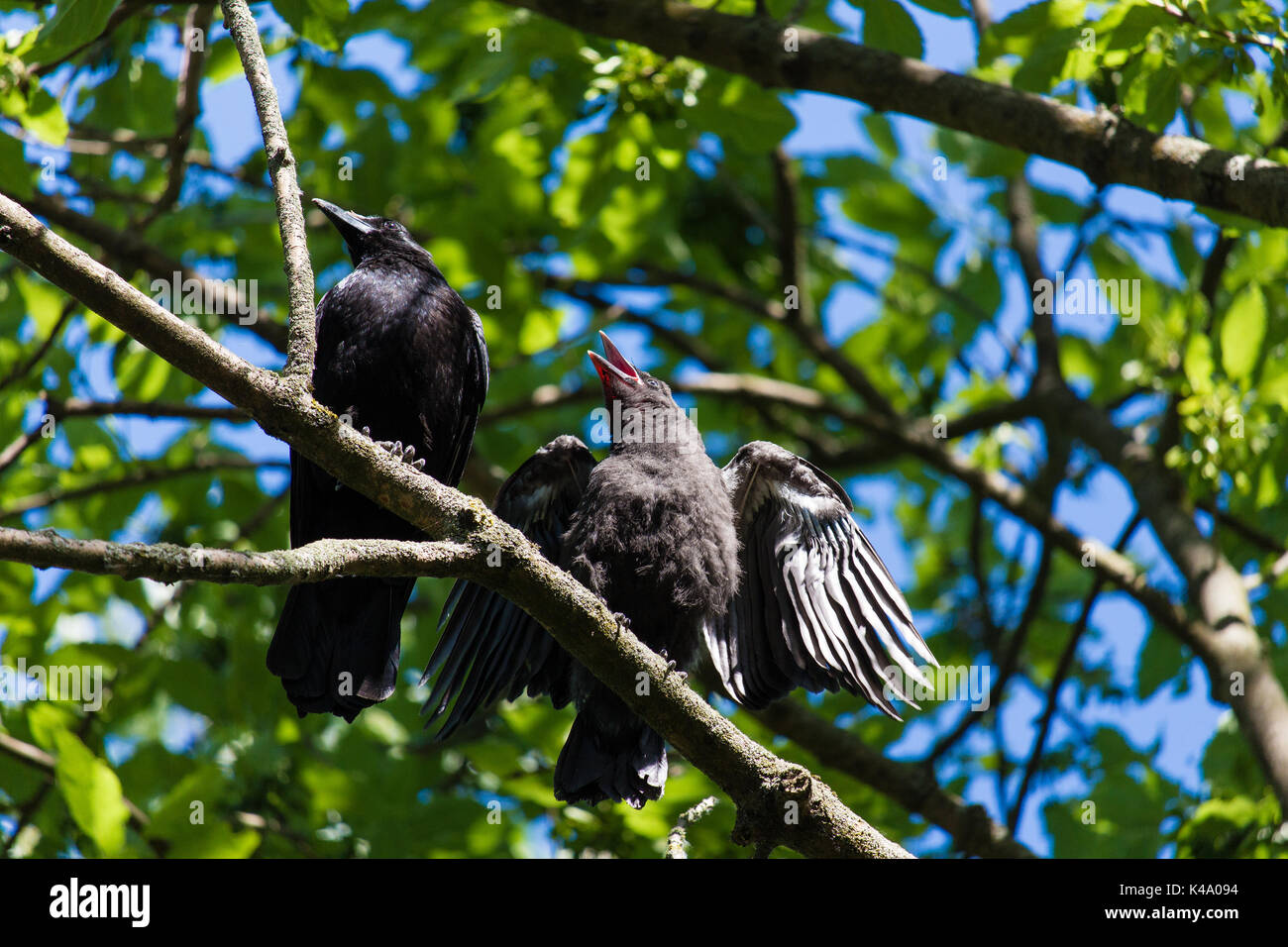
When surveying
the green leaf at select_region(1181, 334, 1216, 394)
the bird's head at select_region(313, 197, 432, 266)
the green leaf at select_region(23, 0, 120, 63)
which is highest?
the bird's head at select_region(313, 197, 432, 266)

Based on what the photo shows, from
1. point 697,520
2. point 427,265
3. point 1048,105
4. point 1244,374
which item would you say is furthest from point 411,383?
point 1244,374

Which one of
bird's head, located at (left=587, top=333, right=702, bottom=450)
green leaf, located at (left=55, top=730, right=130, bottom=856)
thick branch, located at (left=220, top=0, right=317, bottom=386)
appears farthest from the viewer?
bird's head, located at (left=587, top=333, right=702, bottom=450)

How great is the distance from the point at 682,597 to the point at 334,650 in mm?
1082

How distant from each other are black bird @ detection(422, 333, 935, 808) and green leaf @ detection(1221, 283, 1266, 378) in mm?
1570

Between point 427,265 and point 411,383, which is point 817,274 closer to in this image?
point 427,265

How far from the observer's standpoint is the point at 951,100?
3.89 meters

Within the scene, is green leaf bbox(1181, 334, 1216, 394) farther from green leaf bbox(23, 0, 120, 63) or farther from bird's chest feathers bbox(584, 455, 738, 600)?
green leaf bbox(23, 0, 120, 63)

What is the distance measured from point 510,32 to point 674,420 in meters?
1.52

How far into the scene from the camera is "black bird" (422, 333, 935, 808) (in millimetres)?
3812

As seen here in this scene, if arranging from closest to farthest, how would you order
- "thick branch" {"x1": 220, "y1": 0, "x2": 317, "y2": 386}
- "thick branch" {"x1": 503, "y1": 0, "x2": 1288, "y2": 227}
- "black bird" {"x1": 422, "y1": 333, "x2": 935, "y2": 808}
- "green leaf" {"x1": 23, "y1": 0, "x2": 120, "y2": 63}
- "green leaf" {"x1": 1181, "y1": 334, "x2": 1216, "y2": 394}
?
"thick branch" {"x1": 220, "y1": 0, "x2": 317, "y2": 386}
"green leaf" {"x1": 23, "y1": 0, "x2": 120, "y2": 63}
"thick branch" {"x1": 503, "y1": 0, "x2": 1288, "y2": 227}
"black bird" {"x1": 422, "y1": 333, "x2": 935, "y2": 808}
"green leaf" {"x1": 1181, "y1": 334, "x2": 1216, "y2": 394}

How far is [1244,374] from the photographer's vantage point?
4582 millimetres

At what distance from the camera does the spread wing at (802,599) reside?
3.86 m

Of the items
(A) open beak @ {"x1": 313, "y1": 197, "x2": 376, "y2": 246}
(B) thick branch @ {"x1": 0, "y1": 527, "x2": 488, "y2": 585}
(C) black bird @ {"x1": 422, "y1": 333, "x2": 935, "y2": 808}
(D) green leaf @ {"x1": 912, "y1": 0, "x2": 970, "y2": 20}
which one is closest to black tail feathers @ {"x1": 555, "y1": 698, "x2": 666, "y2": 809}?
(C) black bird @ {"x1": 422, "y1": 333, "x2": 935, "y2": 808}

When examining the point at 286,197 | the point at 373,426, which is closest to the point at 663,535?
the point at 373,426
